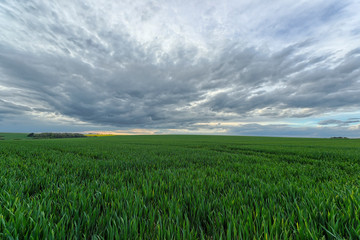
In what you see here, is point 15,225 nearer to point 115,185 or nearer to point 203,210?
point 115,185

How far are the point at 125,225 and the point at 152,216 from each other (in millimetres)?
402

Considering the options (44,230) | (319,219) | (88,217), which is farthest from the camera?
(319,219)

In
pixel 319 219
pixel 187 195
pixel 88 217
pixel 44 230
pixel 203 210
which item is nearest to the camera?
pixel 44 230

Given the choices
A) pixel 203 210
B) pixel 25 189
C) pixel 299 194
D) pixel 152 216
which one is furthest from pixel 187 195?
pixel 25 189

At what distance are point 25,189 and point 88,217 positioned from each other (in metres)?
2.44

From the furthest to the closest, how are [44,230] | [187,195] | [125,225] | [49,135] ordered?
[49,135]
[187,195]
[125,225]
[44,230]

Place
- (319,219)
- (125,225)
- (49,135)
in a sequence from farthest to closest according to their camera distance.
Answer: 1. (49,135)
2. (319,219)
3. (125,225)

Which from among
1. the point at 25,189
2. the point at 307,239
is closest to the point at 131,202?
the point at 307,239

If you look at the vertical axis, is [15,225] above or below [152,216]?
above

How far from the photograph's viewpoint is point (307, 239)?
1.60 meters

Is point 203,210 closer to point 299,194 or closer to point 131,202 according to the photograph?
point 131,202

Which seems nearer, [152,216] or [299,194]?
[152,216]

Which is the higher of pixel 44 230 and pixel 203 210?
pixel 44 230

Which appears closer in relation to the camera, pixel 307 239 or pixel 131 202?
pixel 307 239
